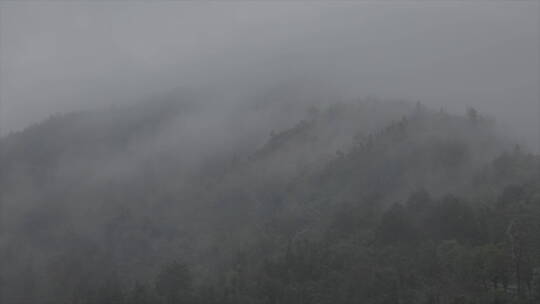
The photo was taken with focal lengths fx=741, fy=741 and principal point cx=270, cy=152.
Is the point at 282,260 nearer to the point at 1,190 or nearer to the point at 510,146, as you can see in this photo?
the point at 510,146

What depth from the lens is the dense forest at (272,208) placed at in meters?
86.3

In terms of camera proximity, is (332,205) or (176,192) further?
(176,192)

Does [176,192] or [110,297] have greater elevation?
[176,192]

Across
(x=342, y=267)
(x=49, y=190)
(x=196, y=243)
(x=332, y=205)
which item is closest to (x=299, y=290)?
(x=342, y=267)

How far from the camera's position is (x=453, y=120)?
13962 cm

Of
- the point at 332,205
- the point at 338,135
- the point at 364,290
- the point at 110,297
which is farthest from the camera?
the point at 338,135

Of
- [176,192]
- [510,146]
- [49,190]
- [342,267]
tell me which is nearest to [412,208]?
[342,267]

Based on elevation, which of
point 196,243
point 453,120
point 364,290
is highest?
point 453,120

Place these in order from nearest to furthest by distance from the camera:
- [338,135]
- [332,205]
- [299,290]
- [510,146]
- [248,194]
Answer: [299,290] → [332,205] → [510,146] → [248,194] → [338,135]

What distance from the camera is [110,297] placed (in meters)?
97.8

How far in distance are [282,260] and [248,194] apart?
42744 mm

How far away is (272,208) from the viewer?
132750 millimetres

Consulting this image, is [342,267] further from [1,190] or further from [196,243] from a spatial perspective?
[1,190]

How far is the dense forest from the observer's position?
86.3 m
